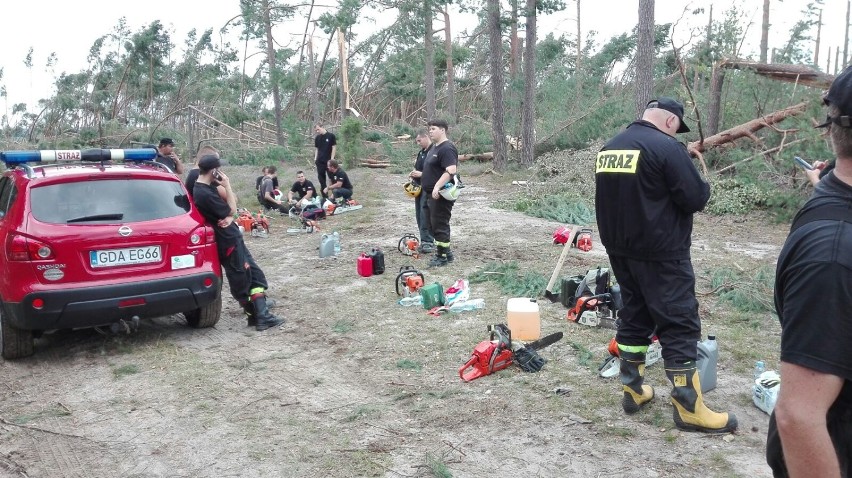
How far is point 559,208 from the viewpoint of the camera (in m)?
12.3

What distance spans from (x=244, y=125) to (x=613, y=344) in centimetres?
2803

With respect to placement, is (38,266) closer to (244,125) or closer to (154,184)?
(154,184)

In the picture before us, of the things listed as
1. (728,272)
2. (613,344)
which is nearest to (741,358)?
(613,344)

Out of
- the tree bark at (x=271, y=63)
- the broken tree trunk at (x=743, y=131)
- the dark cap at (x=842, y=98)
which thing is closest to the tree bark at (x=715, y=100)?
the broken tree trunk at (x=743, y=131)

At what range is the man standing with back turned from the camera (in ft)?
4.71

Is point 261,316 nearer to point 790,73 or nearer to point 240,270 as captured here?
point 240,270

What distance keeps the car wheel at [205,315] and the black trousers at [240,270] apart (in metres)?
0.21

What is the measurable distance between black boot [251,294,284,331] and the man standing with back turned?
562 cm

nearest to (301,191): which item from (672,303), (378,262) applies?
(378,262)

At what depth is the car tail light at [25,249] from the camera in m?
5.22

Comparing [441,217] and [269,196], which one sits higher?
[441,217]

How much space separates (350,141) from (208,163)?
51.0 ft

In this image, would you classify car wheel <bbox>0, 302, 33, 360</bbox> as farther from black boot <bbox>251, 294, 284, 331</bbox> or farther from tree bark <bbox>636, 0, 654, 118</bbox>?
tree bark <bbox>636, 0, 654, 118</bbox>

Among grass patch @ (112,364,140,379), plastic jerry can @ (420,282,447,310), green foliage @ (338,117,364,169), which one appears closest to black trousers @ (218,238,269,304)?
grass patch @ (112,364,140,379)
